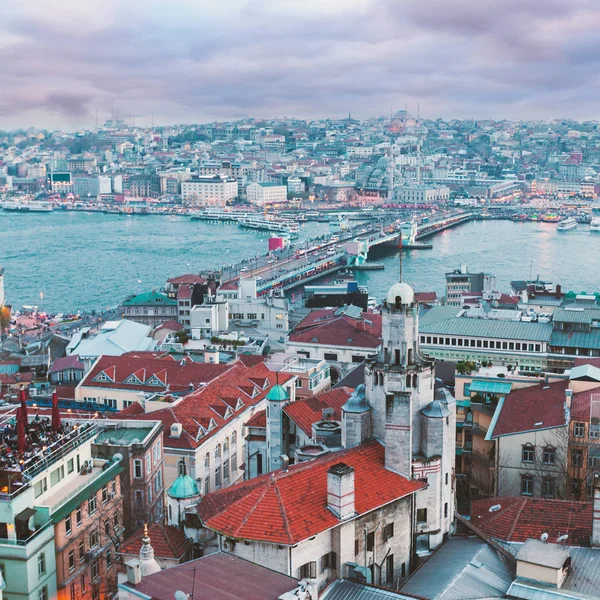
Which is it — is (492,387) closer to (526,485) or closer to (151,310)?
(526,485)

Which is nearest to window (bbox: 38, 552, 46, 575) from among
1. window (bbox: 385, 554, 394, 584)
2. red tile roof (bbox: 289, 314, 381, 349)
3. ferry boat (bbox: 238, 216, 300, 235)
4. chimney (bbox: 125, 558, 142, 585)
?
chimney (bbox: 125, 558, 142, 585)

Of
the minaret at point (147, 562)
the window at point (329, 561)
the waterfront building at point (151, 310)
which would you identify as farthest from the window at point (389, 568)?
the waterfront building at point (151, 310)

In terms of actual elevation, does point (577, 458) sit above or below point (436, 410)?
below

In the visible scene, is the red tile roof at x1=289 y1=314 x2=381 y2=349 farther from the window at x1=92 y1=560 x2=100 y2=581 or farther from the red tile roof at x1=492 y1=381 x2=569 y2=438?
the window at x1=92 y1=560 x2=100 y2=581

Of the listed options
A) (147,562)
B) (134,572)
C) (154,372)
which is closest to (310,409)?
(147,562)

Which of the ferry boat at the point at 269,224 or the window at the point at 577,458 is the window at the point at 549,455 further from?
the ferry boat at the point at 269,224

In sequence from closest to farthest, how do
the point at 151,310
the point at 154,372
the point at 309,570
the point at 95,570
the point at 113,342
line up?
the point at 309,570 → the point at 95,570 → the point at 154,372 → the point at 113,342 → the point at 151,310
